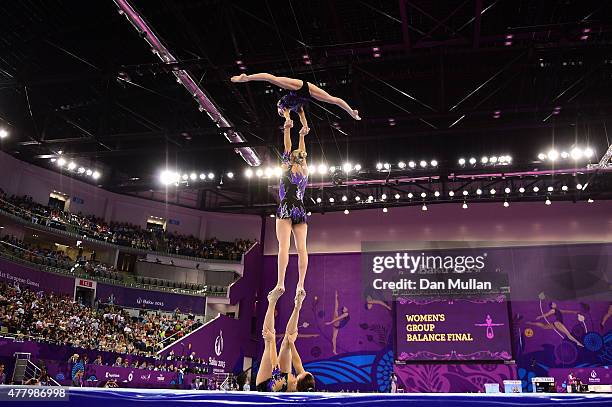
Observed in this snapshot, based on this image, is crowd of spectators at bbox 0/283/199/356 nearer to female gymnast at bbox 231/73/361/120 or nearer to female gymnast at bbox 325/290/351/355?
female gymnast at bbox 325/290/351/355

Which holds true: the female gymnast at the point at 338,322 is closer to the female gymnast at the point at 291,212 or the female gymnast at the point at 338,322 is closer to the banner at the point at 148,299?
the banner at the point at 148,299

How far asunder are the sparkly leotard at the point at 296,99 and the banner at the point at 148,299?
21113 mm

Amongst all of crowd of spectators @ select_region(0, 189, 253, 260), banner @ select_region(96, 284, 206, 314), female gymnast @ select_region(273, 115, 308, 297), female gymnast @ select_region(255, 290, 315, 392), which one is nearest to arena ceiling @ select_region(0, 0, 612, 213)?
crowd of spectators @ select_region(0, 189, 253, 260)

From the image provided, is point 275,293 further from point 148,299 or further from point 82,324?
point 148,299

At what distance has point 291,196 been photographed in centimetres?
566

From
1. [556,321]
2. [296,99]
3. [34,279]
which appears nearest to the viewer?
[296,99]

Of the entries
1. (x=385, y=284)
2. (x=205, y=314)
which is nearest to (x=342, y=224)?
(x=385, y=284)

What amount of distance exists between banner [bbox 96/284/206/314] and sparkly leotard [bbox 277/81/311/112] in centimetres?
2111

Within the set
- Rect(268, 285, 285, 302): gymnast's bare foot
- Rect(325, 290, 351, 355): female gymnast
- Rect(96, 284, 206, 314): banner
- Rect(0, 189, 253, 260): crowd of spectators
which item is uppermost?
Rect(0, 189, 253, 260): crowd of spectators

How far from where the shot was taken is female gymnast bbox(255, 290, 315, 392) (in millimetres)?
4910

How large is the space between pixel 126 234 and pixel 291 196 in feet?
77.8

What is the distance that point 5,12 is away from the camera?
14.6 meters

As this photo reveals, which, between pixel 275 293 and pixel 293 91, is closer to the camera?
pixel 275 293

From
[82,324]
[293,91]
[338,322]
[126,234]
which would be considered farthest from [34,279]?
[293,91]
